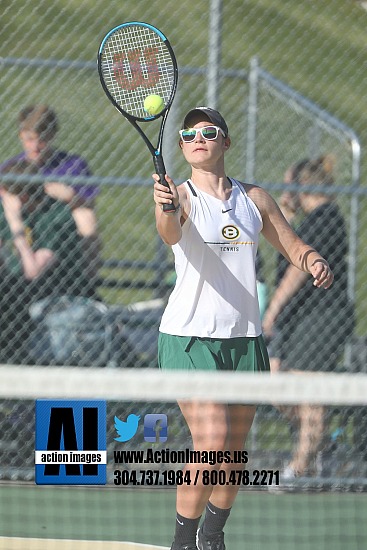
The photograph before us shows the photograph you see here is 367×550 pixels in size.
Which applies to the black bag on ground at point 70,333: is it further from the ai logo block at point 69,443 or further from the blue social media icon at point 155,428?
the ai logo block at point 69,443

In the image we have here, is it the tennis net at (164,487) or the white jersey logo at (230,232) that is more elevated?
the white jersey logo at (230,232)

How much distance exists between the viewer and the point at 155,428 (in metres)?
5.35

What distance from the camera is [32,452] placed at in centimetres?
527

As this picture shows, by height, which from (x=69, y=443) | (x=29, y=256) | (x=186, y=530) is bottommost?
(x=186, y=530)

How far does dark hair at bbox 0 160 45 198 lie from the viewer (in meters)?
5.49

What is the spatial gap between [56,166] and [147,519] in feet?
6.13

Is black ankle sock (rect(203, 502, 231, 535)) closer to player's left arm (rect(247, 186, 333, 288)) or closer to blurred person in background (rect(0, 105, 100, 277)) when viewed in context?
player's left arm (rect(247, 186, 333, 288))

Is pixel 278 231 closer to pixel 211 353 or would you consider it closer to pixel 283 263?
pixel 211 353

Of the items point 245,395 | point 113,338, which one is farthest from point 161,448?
point 245,395

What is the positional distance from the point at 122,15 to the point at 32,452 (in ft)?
24.3

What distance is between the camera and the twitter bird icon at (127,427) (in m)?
5.35

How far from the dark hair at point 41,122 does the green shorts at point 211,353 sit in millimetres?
2049

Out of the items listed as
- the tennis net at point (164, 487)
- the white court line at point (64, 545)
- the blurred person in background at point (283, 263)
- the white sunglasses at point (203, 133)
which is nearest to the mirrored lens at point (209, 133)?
the white sunglasses at point (203, 133)

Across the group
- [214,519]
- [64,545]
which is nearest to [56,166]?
[64,545]
